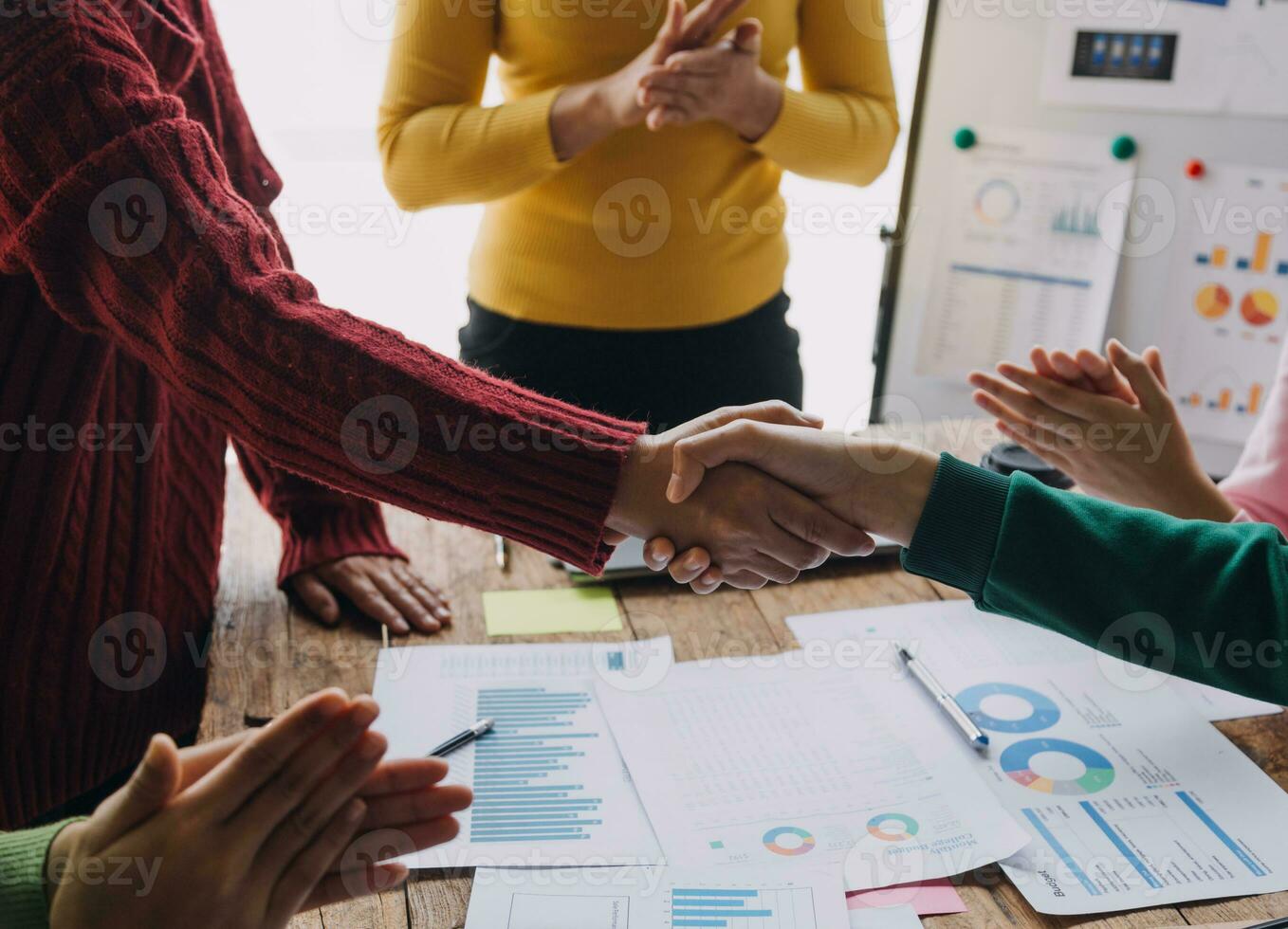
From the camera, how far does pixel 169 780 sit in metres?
0.63

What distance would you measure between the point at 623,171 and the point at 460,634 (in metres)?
0.69

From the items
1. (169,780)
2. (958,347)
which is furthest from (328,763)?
(958,347)

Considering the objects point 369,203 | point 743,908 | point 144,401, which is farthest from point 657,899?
point 369,203

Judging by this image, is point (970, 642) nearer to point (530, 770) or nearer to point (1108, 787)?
point (1108, 787)

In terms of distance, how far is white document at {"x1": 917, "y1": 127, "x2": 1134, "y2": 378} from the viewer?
93.9 inches

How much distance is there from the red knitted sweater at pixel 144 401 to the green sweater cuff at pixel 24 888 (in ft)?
1.05

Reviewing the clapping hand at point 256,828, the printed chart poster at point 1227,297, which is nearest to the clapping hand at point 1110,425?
the clapping hand at point 256,828

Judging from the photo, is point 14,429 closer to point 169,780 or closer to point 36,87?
point 36,87

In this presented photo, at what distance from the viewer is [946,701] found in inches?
38.1

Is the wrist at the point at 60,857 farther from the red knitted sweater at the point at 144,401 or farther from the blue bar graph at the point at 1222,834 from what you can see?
the blue bar graph at the point at 1222,834

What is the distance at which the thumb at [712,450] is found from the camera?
40.0 inches

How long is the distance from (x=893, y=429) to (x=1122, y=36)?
4.17ft

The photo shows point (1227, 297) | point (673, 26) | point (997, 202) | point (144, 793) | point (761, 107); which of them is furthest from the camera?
point (997, 202)

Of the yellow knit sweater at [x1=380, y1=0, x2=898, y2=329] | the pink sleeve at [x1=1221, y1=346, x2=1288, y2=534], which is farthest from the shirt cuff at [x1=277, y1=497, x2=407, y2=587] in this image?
the pink sleeve at [x1=1221, y1=346, x2=1288, y2=534]
